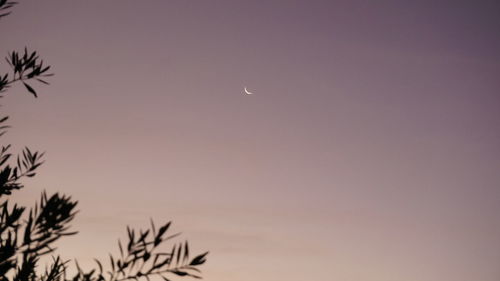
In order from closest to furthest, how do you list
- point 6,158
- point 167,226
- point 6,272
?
point 6,272 < point 167,226 < point 6,158

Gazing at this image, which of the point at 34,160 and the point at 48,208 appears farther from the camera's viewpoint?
the point at 34,160

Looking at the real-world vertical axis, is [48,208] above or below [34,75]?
below

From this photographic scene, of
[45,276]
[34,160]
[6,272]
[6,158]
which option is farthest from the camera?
[34,160]

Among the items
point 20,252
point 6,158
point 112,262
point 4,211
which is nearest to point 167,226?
point 112,262

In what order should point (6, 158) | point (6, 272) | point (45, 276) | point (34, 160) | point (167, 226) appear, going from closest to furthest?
point (6, 272)
point (167, 226)
point (45, 276)
point (6, 158)
point (34, 160)

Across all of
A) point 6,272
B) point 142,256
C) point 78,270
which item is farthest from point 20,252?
point 142,256

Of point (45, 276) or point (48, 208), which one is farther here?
point (45, 276)

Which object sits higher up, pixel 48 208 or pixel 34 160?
pixel 34 160

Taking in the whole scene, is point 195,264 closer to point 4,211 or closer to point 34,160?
point 4,211

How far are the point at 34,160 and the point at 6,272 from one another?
7.89 ft

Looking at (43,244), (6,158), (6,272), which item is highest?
(6,158)

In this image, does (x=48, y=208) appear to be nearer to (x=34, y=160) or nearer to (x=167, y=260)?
(x=167, y=260)

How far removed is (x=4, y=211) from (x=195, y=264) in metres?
2.38

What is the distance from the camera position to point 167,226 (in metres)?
5.33
